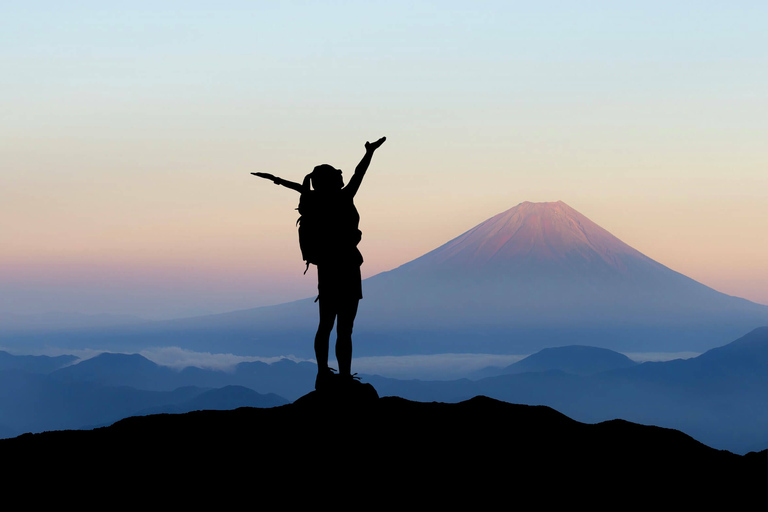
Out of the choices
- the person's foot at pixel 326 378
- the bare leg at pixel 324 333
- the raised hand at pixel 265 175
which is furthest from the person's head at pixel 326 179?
the person's foot at pixel 326 378

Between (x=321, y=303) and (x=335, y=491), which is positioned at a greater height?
(x=321, y=303)

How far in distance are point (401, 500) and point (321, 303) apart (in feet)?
11.6

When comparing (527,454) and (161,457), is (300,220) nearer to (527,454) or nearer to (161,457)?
(161,457)

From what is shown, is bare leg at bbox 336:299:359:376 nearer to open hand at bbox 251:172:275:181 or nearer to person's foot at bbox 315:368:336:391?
person's foot at bbox 315:368:336:391

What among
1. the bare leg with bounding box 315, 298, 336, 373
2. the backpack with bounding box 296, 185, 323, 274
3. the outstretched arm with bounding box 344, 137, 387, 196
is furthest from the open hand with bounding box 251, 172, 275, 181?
the bare leg with bounding box 315, 298, 336, 373

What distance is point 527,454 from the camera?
11344 mm

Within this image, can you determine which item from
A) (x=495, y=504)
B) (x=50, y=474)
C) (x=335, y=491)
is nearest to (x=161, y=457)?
(x=50, y=474)

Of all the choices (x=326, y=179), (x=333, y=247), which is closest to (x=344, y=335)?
(x=333, y=247)

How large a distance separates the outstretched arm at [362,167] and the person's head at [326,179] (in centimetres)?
16

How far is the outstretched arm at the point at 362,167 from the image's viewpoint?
12.3m

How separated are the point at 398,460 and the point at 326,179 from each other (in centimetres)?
411

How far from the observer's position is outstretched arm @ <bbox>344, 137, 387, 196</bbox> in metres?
12.3

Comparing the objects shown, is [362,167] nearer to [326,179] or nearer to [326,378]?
[326,179]

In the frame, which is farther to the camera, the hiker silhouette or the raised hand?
the raised hand
